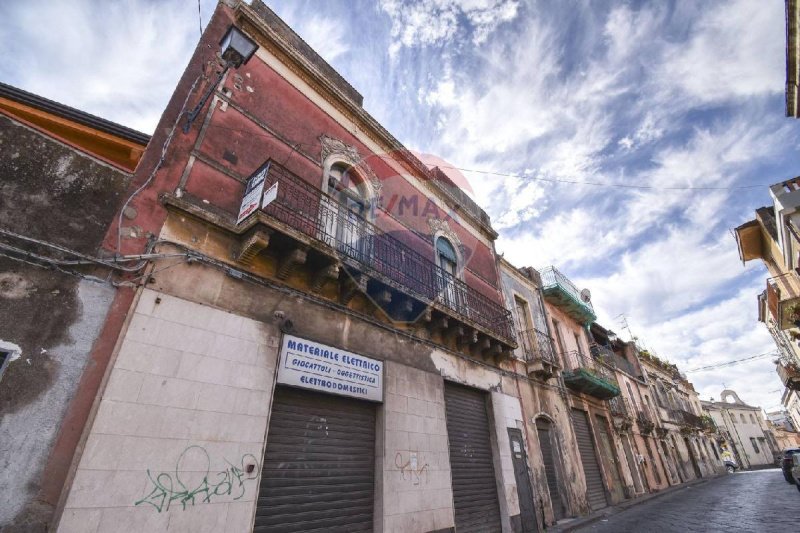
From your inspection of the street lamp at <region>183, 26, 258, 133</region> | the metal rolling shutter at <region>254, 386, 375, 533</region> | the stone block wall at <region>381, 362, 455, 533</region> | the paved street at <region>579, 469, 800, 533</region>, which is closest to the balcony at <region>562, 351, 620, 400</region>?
the paved street at <region>579, 469, 800, 533</region>

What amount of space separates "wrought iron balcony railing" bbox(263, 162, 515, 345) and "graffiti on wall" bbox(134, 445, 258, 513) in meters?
3.23

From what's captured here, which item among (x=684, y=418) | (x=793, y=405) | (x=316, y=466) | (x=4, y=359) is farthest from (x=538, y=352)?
(x=793, y=405)

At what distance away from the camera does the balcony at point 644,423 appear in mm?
19406

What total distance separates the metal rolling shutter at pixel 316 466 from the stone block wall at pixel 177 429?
424 millimetres

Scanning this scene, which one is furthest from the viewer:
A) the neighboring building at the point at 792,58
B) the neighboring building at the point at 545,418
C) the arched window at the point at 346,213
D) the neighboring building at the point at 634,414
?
the neighboring building at the point at 634,414

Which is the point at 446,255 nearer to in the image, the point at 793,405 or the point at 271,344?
the point at 271,344

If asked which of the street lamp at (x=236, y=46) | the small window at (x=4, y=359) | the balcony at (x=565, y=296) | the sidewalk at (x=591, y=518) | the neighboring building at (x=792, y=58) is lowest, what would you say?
the sidewalk at (x=591, y=518)

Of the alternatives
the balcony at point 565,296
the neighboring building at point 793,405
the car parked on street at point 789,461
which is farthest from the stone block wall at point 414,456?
the neighboring building at point 793,405

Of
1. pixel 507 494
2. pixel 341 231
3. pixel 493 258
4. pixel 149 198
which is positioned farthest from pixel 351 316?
pixel 493 258

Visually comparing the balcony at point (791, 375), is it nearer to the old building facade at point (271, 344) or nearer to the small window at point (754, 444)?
the old building facade at point (271, 344)

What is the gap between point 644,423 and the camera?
19.6 m

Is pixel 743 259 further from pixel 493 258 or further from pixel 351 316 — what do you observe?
pixel 351 316

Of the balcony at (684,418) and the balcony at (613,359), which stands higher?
the balcony at (613,359)

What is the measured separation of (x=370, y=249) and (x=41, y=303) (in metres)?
5.01
